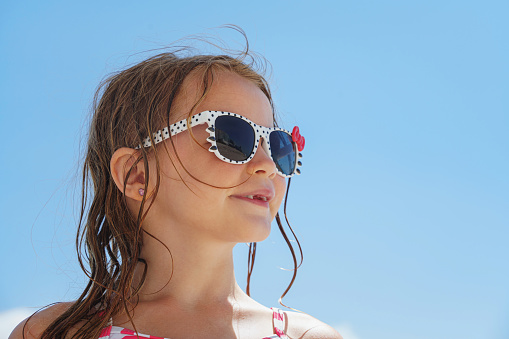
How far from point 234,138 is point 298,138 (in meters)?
0.42

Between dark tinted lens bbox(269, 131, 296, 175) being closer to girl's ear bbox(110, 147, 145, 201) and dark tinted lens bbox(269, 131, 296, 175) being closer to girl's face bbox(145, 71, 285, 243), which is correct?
girl's face bbox(145, 71, 285, 243)

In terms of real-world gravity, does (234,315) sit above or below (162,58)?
below

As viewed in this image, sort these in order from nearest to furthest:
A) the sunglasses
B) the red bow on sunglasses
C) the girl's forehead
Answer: the sunglasses → the girl's forehead → the red bow on sunglasses

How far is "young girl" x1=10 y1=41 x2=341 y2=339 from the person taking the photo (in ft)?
6.58

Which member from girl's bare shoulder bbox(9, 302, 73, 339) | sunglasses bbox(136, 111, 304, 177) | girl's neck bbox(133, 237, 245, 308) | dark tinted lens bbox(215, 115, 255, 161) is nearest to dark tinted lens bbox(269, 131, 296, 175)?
sunglasses bbox(136, 111, 304, 177)

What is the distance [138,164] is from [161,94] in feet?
0.87

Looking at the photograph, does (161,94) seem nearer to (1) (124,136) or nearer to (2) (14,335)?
(1) (124,136)

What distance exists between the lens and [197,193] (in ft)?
6.57

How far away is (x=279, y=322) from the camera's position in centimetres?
218

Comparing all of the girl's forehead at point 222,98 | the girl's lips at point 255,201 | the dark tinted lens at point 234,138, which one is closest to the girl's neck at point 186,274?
the girl's lips at point 255,201

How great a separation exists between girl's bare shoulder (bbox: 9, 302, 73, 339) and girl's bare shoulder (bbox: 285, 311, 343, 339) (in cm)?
81

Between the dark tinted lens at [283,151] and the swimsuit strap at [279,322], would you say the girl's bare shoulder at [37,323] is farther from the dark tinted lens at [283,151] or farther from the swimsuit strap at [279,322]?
the dark tinted lens at [283,151]

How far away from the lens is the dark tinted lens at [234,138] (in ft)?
6.57

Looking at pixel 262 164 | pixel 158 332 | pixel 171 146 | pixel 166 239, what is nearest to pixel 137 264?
pixel 166 239
